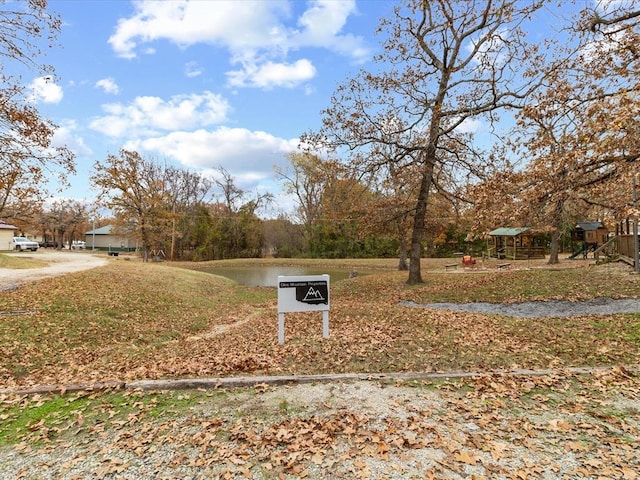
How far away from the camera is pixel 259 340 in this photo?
6.39 metres

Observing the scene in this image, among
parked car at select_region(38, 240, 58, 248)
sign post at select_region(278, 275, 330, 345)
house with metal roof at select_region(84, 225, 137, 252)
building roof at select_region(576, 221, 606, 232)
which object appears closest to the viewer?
sign post at select_region(278, 275, 330, 345)

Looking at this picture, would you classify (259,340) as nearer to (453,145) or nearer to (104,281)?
(104,281)

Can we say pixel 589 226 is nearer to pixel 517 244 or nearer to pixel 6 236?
pixel 517 244

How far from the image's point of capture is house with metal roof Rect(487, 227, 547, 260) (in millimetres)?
25844

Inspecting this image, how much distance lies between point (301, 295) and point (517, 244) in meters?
25.7

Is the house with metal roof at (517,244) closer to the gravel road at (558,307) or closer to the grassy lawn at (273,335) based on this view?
the grassy lawn at (273,335)

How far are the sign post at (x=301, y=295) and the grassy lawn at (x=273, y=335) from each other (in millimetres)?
540

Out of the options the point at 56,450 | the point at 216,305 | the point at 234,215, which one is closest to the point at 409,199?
the point at 216,305

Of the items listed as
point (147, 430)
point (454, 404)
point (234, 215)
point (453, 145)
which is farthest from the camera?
point (234, 215)

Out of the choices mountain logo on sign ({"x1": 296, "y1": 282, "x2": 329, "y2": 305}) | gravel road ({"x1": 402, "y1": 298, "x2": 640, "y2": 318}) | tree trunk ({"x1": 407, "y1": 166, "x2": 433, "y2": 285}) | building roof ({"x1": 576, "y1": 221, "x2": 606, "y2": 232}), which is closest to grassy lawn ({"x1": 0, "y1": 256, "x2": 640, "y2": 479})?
mountain logo on sign ({"x1": 296, "y1": 282, "x2": 329, "y2": 305})

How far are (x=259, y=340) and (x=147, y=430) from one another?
3201 millimetres

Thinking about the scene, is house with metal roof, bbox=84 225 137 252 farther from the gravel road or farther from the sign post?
the sign post

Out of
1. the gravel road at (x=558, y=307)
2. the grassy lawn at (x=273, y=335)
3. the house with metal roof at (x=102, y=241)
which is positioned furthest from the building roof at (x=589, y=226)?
the house with metal roof at (x=102, y=241)

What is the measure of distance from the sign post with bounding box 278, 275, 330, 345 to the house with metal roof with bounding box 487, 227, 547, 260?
22531mm
